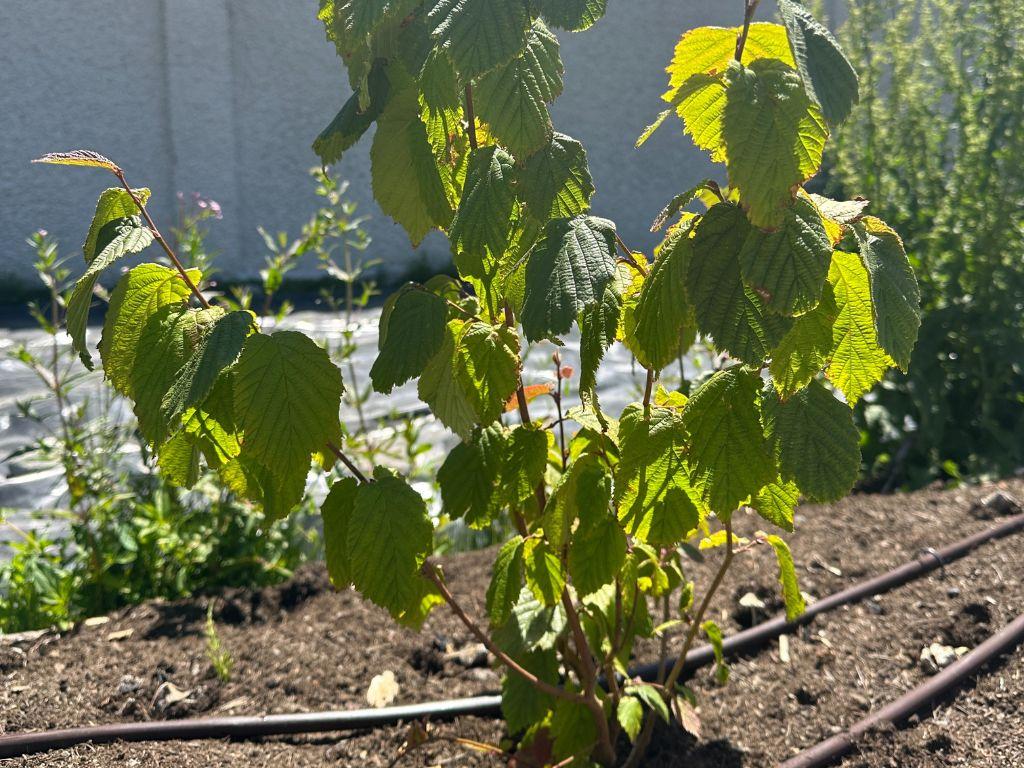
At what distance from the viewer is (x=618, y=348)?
6.12 meters

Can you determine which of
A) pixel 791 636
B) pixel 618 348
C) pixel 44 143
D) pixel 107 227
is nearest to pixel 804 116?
pixel 107 227

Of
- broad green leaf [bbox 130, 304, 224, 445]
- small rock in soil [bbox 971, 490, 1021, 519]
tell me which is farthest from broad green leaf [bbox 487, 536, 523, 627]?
small rock in soil [bbox 971, 490, 1021, 519]

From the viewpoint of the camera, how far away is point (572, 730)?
1.62 meters

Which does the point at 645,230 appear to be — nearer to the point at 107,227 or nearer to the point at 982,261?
the point at 982,261

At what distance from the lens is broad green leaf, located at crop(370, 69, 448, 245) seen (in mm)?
1287

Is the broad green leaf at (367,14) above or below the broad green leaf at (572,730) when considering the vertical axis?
above

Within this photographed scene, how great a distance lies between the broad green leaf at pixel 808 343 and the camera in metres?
1.15

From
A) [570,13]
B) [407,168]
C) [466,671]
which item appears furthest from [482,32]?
[466,671]

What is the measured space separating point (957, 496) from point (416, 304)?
2459 mm

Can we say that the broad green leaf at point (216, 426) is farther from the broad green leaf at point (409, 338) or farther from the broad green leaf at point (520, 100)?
the broad green leaf at point (520, 100)


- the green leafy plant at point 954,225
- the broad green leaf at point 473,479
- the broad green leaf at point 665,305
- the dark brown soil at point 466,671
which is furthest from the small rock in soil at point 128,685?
the green leafy plant at point 954,225

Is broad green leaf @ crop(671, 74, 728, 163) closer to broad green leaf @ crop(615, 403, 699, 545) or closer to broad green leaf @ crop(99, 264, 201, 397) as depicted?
broad green leaf @ crop(615, 403, 699, 545)

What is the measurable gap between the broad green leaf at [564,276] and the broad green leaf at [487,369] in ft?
0.67

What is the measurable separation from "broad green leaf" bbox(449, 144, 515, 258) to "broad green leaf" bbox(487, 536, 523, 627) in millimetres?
540
